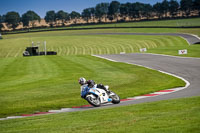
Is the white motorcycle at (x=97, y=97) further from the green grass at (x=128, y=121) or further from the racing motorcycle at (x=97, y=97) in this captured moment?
the green grass at (x=128, y=121)

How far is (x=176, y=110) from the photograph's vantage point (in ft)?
36.1

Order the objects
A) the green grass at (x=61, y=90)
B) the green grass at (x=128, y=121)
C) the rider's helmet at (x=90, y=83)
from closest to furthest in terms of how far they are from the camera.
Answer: the green grass at (x=128, y=121)
the rider's helmet at (x=90, y=83)
the green grass at (x=61, y=90)

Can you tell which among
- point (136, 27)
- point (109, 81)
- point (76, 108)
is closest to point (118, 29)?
point (136, 27)

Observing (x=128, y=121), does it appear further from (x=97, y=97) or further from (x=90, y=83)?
(x=90, y=83)

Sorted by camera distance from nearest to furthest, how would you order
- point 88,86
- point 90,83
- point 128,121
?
point 128,121, point 90,83, point 88,86

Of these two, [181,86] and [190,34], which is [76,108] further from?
[190,34]

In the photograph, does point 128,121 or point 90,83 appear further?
point 90,83

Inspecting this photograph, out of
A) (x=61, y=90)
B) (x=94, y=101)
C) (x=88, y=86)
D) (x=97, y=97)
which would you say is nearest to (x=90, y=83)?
(x=88, y=86)

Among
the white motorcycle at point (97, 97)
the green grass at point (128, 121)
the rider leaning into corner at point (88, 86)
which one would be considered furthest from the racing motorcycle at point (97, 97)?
the green grass at point (128, 121)

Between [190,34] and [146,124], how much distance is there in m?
73.4

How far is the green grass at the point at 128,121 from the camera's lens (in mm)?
8748

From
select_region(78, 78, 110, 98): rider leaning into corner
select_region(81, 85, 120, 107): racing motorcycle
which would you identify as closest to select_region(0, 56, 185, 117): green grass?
select_region(78, 78, 110, 98): rider leaning into corner

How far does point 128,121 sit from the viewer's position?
987 cm

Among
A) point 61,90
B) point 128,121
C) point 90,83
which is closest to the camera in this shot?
point 128,121
